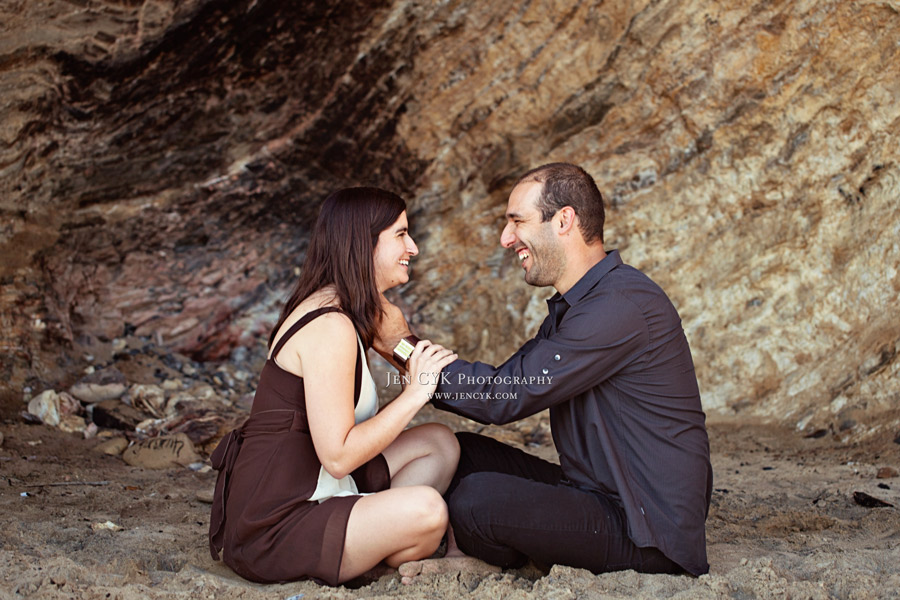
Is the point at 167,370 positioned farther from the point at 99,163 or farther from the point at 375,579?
the point at 375,579

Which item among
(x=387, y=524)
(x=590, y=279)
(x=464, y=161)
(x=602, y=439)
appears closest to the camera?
(x=387, y=524)

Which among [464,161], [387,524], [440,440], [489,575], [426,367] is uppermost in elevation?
[464,161]

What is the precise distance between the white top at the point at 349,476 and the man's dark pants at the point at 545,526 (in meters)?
0.43

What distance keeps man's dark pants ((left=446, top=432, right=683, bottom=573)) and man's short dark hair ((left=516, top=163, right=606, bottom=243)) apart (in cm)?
103

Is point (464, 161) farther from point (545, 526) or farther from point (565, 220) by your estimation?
point (545, 526)

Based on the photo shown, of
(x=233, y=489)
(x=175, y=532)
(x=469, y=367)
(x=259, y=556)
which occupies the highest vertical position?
(x=469, y=367)

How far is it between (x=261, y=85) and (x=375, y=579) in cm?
451

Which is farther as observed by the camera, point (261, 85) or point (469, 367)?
point (261, 85)

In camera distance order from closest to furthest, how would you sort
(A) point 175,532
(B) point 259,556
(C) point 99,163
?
1. (B) point 259,556
2. (A) point 175,532
3. (C) point 99,163

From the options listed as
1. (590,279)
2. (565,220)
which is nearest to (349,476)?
(590,279)

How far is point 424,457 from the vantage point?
3.31 metres

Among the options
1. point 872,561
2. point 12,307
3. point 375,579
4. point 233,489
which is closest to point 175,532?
point 233,489

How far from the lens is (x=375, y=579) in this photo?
2.88 m

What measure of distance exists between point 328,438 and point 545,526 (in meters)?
0.82
